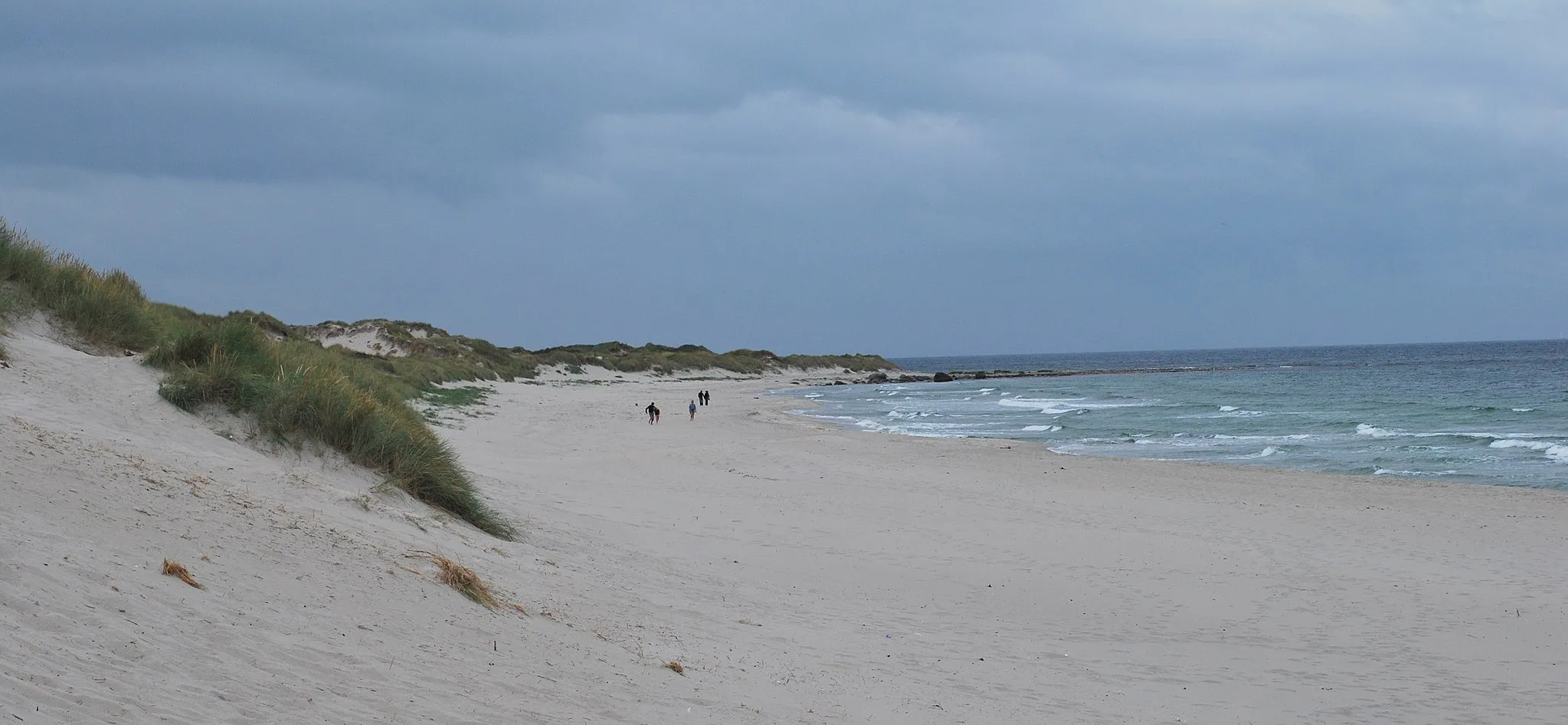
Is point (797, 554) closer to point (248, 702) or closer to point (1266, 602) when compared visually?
point (1266, 602)

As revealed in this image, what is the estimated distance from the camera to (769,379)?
86.1 metres

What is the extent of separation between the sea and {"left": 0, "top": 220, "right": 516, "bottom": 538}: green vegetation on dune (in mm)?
18037

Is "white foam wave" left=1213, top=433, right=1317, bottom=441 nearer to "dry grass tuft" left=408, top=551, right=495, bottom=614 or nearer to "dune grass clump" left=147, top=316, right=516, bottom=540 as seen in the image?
"dune grass clump" left=147, top=316, right=516, bottom=540

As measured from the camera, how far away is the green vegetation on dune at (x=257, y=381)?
9688mm

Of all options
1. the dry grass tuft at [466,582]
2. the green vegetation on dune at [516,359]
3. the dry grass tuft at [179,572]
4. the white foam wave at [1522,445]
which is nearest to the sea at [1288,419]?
the white foam wave at [1522,445]

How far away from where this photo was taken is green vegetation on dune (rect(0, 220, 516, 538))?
9.69 metres

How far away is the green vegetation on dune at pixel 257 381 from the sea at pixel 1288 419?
1804 centimetres

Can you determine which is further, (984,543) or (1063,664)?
(984,543)

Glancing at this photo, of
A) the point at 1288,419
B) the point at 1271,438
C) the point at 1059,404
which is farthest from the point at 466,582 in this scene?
the point at 1059,404

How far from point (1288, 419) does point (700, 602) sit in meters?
31.1

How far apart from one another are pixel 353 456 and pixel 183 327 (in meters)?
3.58

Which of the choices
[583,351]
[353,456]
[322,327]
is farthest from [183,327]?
[583,351]

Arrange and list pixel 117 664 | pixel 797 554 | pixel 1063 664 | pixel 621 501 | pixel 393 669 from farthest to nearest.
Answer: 1. pixel 621 501
2. pixel 797 554
3. pixel 1063 664
4. pixel 393 669
5. pixel 117 664

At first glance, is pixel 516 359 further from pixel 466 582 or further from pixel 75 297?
pixel 466 582
